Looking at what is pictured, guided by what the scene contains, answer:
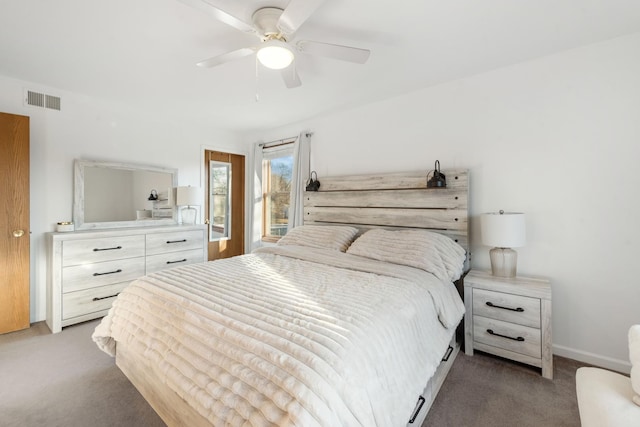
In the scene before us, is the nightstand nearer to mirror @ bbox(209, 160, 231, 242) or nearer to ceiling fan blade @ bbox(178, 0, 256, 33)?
ceiling fan blade @ bbox(178, 0, 256, 33)

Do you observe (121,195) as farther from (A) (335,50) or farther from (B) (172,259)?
(A) (335,50)

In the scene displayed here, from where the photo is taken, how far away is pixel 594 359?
2.06 m

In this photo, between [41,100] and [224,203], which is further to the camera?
[224,203]

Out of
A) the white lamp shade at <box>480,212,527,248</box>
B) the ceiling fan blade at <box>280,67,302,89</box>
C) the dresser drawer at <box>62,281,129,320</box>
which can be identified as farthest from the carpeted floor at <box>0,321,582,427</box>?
the ceiling fan blade at <box>280,67,302,89</box>

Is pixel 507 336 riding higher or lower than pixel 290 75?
lower

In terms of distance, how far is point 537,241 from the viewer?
2270 mm

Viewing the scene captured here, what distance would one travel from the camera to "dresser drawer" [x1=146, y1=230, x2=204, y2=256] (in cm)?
327

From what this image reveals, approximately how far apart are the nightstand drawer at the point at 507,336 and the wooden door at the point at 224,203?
11.9 feet

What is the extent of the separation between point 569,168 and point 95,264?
4365 millimetres

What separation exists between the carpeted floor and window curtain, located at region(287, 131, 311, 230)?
235 centimetres

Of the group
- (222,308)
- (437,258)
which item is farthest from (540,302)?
(222,308)

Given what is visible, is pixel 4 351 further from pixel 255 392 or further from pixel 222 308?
pixel 255 392

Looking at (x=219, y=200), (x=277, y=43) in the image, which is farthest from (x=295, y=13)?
(x=219, y=200)

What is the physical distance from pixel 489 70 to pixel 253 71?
6.83 feet
